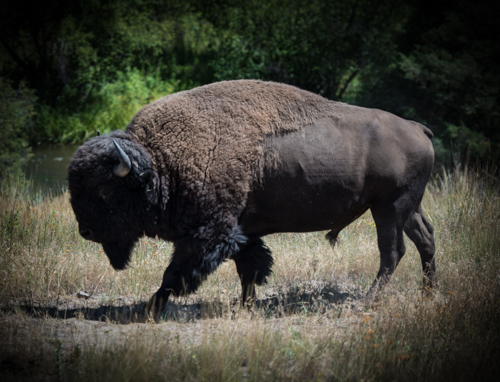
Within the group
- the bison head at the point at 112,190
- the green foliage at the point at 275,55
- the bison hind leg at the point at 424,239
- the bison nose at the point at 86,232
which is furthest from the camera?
the green foliage at the point at 275,55

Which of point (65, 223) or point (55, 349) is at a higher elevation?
point (55, 349)

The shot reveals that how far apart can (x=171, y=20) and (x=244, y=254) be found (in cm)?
2032

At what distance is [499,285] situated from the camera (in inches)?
211

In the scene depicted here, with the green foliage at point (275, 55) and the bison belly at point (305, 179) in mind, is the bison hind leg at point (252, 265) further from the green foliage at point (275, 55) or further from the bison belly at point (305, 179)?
the green foliage at point (275, 55)

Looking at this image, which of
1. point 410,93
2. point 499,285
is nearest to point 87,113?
point 410,93

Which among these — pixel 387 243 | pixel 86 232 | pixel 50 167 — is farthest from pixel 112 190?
pixel 50 167

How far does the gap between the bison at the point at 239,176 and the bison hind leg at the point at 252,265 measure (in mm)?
11

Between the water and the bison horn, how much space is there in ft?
22.6

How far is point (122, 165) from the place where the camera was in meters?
4.84

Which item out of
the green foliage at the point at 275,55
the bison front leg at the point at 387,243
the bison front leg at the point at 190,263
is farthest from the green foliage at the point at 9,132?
the bison front leg at the point at 387,243

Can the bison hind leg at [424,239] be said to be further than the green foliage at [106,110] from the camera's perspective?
No

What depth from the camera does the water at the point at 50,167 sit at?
12.8 m

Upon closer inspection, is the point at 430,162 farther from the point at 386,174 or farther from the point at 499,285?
the point at 499,285

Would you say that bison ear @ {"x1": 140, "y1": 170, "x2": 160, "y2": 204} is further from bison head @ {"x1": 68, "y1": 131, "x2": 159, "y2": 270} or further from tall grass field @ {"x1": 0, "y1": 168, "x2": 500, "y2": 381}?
tall grass field @ {"x1": 0, "y1": 168, "x2": 500, "y2": 381}
